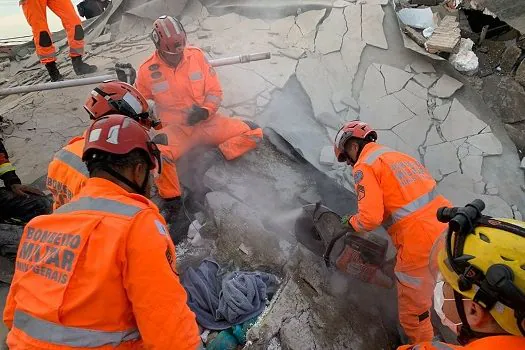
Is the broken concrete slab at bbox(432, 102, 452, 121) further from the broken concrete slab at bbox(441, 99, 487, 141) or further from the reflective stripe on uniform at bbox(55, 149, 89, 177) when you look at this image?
the reflective stripe on uniform at bbox(55, 149, 89, 177)

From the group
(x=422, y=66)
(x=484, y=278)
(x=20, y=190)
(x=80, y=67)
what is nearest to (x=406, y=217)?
(x=484, y=278)

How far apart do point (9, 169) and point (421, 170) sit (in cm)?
363

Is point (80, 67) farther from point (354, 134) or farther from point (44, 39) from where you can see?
point (354, 134)

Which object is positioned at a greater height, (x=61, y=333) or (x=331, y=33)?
(x=61, y=333)

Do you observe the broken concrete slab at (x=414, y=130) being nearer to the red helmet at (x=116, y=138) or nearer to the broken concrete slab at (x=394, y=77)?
the broken concrete slab at (x=394, y=77)

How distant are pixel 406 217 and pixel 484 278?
5.88 ft

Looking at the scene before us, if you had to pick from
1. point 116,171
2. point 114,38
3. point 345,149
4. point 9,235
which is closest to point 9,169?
point 9,235

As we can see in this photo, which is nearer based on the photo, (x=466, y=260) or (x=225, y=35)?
(x=466, y=260)

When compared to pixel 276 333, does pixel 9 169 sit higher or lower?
higher

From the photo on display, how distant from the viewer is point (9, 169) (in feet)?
11.8

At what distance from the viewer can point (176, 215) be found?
411 cm

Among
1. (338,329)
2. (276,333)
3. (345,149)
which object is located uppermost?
(345,149)

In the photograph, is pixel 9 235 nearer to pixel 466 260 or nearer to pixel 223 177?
pixel 223 177

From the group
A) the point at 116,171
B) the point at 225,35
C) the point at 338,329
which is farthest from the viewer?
the point at 225,35
